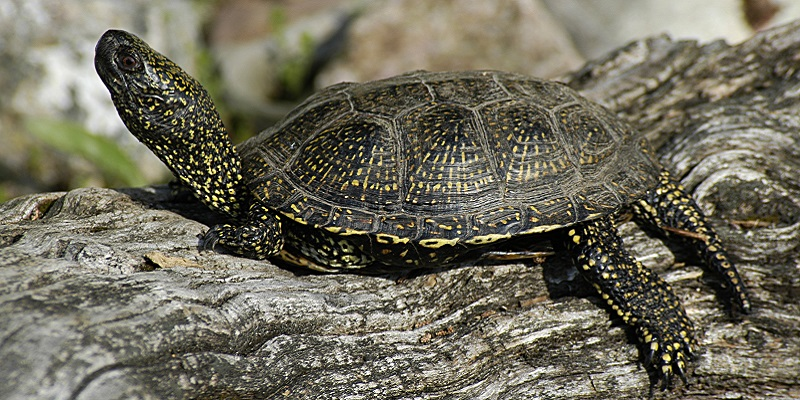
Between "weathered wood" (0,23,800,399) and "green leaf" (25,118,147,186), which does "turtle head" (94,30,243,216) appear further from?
"green leaf" (25,118,147,186)

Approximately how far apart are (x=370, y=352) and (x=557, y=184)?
5.24ft

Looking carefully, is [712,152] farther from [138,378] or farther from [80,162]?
[80,162]

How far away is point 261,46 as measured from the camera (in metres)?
10.5

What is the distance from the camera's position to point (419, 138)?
12.8 feet

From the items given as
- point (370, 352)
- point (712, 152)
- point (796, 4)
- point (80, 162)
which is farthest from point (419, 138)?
point (796, 4)

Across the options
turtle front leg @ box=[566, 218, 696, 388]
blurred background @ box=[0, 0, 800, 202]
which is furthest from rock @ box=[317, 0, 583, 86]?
turtle front leg @ box=[566, 218, 696, 388]

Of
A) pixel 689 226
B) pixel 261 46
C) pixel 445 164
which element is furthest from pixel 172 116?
pixel 261 46

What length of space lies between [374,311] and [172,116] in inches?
70.8

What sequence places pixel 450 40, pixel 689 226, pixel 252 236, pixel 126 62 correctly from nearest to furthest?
pixel 126 62, pixel 252 236, pixel 689 226, pixel 450 40

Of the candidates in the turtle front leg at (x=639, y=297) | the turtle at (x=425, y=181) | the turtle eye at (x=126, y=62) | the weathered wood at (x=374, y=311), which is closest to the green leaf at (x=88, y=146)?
the weathered wood at (x=374, y=311)

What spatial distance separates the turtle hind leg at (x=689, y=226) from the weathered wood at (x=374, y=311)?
15cm

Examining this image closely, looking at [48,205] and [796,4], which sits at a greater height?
[796,4]

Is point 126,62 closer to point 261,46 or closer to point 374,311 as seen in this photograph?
point 374,311

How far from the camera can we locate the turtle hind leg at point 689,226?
407 cm
